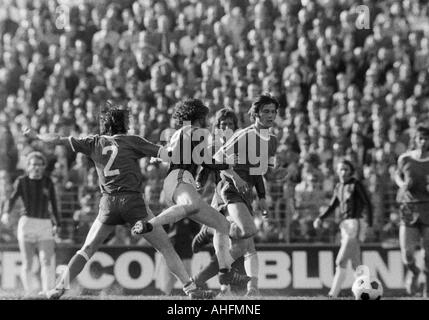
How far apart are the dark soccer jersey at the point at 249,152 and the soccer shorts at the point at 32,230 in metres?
4.22

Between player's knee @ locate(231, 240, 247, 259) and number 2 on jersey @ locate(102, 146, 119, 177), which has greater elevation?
number 2 on jersey @ locate(102, 146, 119, 177)

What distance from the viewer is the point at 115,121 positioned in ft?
40.1

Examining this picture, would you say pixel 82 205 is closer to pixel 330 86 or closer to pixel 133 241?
pixel 133 241

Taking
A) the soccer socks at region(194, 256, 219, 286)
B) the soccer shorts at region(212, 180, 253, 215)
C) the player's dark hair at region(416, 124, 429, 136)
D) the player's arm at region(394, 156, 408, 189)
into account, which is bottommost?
the soccer socks at region(194, 256, 219, 286)

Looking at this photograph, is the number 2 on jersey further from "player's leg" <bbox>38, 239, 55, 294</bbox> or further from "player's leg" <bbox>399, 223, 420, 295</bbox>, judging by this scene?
"player's leg" <bbox>399, 223, 420, 295</bbox>

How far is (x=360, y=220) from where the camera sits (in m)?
16.6

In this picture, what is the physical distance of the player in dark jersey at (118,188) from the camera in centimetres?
1204

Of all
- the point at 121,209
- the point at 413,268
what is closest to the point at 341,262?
the point at 413,268

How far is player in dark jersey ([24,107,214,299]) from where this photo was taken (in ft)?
39.5

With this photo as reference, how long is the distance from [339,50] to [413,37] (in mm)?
1429

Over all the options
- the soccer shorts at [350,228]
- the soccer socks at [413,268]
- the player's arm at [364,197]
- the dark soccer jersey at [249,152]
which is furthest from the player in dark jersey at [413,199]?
the dark soccer jersey at [249,152]

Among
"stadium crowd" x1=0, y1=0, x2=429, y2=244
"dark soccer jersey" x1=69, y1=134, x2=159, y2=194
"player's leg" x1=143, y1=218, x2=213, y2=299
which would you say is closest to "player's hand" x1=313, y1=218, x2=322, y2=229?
"stadium crowd" x1=0, y1=0, x2=429, y2=244

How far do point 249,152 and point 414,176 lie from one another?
4.02 meters
